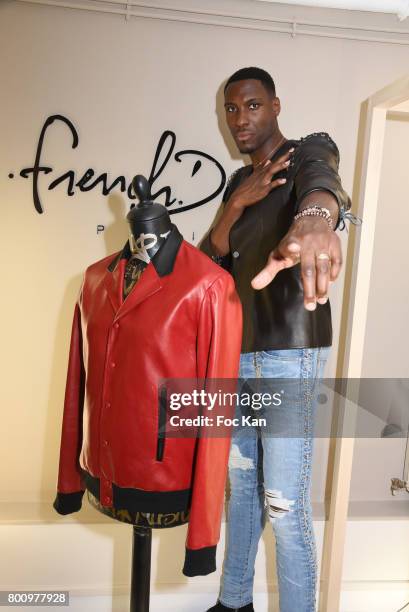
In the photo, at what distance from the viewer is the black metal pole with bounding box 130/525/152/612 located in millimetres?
1502

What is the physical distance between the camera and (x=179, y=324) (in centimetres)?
131

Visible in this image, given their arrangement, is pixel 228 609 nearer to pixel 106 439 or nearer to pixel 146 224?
pixel 106 439

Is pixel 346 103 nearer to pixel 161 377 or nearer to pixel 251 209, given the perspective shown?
pixel 251 209

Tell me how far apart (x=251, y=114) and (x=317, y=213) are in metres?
0.74

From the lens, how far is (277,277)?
5.17ft

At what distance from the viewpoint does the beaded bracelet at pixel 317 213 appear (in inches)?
40.7

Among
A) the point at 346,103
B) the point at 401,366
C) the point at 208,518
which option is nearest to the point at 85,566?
the point at 208,518

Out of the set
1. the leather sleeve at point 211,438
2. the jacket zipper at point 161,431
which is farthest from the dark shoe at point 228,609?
the jacket zipper at point 161,431

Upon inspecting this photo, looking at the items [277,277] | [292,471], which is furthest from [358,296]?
[292,471]

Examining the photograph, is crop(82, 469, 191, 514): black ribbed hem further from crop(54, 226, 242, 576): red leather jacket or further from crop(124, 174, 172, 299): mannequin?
crop(124, 174, 172, 299): mannequin

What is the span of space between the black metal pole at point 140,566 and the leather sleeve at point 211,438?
0.19m

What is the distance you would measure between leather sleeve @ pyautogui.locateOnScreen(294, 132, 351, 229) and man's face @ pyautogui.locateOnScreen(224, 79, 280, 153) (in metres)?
0.19

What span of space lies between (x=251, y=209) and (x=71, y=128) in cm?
104

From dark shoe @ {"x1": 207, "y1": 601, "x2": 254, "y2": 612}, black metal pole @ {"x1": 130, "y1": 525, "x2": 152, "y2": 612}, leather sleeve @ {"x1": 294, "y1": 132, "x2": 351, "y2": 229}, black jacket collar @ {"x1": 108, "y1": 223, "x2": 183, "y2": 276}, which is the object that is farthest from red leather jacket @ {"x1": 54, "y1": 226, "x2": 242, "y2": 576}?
dark shoe @ {"x1": 207, "y1": 601, "x2": 254, "y2": 612}
